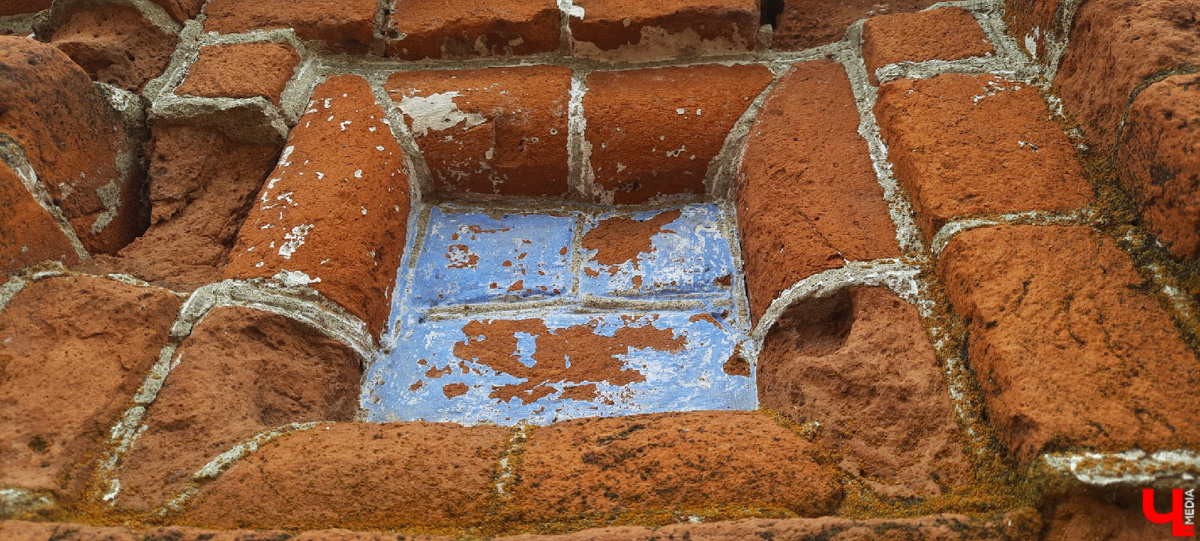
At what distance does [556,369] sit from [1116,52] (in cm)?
95

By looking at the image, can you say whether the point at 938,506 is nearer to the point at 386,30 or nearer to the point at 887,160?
the point at 887,160

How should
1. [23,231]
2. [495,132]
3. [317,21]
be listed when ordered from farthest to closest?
[317,21], [495,132], [23,231]

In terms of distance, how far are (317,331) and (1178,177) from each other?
3.91 feet

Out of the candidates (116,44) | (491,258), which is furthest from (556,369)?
(116,44)

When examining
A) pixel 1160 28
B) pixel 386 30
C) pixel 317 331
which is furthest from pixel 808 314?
pixel 386 30

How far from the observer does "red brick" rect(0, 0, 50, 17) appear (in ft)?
5.78

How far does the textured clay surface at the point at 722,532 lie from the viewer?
891 mm

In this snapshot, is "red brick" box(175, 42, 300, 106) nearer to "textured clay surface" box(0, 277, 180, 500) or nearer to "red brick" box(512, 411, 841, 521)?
"textured clay surface" box(0, 277, 180, 500)

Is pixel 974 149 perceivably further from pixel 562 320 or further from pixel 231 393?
pixel 231 393

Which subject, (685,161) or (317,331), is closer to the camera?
(317,331)

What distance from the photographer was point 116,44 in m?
1.64

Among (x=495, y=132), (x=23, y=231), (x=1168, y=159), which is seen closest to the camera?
(x=1168, y=159)

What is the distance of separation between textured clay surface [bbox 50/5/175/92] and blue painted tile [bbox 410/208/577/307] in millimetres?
636

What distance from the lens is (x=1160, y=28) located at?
3.87 feet
